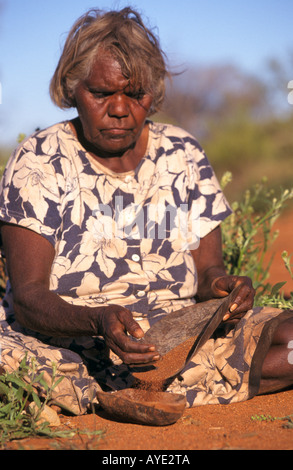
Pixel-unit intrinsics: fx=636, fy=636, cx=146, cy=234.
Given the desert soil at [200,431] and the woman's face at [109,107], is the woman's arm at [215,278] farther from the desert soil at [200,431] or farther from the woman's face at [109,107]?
the woman's face at [109,107]

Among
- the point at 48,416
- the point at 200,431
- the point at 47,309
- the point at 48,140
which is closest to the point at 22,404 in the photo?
the point at 48,416

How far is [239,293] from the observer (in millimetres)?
2533

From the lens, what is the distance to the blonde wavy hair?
2.68 meters

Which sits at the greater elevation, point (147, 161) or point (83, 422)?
point (147, 161)

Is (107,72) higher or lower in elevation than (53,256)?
higher

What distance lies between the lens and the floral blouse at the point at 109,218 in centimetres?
264

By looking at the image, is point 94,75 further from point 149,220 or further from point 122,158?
point 149,220

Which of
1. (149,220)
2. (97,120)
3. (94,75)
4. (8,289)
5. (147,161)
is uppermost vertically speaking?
(94,75)

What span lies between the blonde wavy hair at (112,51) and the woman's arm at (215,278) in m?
0.75

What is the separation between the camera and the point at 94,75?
2682mm

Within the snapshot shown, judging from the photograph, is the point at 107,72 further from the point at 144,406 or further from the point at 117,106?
the point at 144,406

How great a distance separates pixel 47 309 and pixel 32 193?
1.74ft
